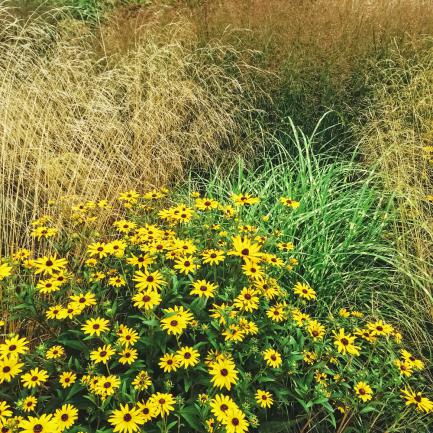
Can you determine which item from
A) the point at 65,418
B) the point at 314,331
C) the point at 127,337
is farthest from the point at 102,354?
the point at 314,331

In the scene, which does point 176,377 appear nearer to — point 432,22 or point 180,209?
point 180,209

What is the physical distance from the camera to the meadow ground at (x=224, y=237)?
59.6 inches

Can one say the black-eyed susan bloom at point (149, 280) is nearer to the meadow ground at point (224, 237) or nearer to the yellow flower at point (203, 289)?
the meadow ground at point (224, 237)

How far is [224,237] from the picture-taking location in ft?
7.01

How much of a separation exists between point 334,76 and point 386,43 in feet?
2.45

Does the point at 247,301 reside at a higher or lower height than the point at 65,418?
higher

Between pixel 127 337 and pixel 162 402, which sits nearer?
pixel 162 402

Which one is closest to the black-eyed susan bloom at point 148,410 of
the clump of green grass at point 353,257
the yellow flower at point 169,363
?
the yellow flower at point 169,363

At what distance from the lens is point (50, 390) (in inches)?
66.7

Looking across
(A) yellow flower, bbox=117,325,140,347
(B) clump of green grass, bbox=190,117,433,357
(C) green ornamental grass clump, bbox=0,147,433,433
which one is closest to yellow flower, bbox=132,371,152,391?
(C) green ornamental grass clump, bbox=0,147,433,433

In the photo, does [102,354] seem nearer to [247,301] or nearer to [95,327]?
[95,327]

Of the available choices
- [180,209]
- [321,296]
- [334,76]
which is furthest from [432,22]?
[180,209]

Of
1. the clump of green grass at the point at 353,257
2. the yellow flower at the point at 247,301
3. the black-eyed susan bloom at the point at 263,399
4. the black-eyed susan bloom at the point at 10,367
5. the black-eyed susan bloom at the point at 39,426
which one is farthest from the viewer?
the clump of green grass at the point at 353,257

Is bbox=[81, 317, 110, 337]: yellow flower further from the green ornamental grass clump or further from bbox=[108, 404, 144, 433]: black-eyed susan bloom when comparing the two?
bbox=[108, 404, 144, 433]: black-eyed susan bloom
